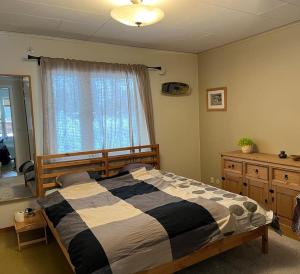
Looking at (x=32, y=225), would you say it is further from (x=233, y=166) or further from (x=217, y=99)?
(x=217, y=99)

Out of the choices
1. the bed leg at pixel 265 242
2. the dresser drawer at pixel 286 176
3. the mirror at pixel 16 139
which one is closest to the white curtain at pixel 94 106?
the mirror at pixel 16 139

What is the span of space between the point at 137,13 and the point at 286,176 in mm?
2335

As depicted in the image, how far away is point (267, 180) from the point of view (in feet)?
10.4

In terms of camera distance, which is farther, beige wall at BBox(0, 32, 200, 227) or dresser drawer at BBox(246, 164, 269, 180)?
beige wall at BBox(0, 32, 200, 227)

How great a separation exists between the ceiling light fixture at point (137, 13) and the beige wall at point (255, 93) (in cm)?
197

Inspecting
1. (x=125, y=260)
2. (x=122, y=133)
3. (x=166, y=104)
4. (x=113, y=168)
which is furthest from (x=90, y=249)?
(x=166, y=104)

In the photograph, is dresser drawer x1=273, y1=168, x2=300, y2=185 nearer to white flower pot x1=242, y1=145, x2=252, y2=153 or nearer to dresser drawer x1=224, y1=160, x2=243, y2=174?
dresser drawer x1=224, y1=160, x2=243, y2=174

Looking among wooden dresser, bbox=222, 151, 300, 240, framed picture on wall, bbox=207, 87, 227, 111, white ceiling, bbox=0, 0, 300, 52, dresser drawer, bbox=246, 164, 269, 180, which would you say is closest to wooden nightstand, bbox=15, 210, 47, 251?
white ceiling, bbox=0, 0, 300, 52

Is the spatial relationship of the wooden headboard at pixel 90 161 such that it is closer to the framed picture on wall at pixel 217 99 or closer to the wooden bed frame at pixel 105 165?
the wooden bed frame at pixel 105 165

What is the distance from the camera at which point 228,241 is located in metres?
2.36

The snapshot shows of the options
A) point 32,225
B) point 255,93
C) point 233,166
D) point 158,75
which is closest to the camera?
point 32,225

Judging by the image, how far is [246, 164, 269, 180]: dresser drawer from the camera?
10.4ft

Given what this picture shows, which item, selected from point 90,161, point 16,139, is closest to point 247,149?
point 90,161

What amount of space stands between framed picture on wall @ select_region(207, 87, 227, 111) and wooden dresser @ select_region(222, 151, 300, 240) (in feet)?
3.05
